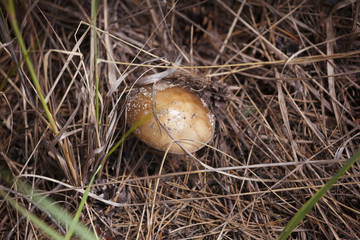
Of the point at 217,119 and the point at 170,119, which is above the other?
the point at 170,119

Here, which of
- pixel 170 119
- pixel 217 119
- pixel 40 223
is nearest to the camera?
pixel 40 223

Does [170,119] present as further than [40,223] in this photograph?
Yes

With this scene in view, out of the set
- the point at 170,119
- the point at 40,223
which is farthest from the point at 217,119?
the point at 40,223

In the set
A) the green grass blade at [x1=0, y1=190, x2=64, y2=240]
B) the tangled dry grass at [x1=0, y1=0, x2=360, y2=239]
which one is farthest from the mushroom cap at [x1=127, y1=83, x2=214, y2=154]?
the green grass blade at [x1=0, y1=190, x2=64, y2=240]

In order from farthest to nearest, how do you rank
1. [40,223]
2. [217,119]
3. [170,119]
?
1. [217,119]
2. [170,119]
3. [40,223]

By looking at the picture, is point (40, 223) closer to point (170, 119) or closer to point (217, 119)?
point (170, 119)

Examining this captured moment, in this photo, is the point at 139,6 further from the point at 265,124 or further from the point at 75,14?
the point at 265,124

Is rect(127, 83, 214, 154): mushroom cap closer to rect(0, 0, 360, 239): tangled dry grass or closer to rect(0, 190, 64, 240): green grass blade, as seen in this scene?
rect(0, 0, 360, 239): tangled dry grass
